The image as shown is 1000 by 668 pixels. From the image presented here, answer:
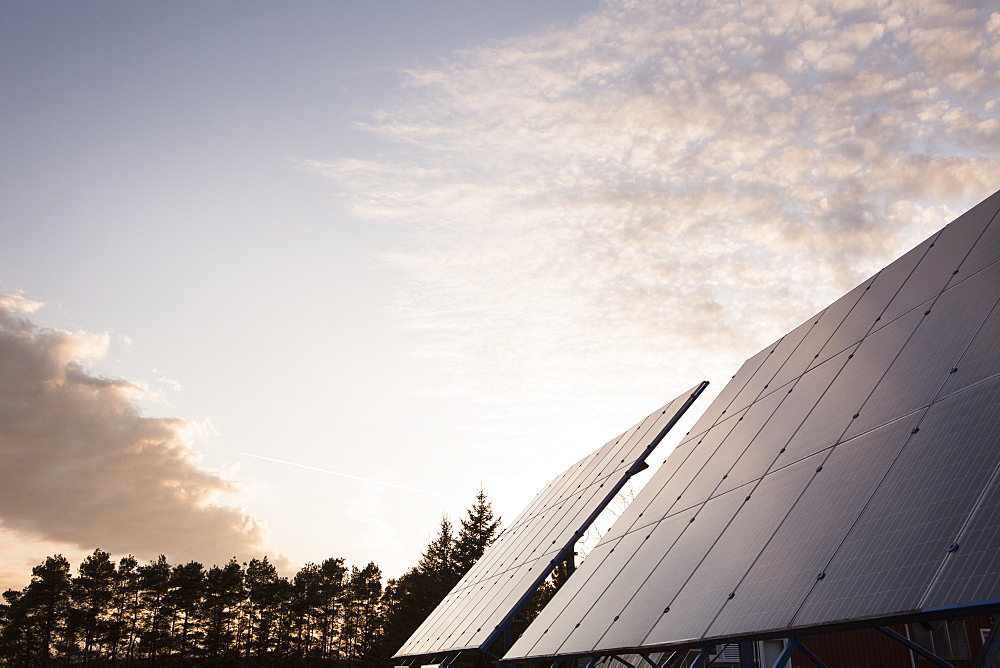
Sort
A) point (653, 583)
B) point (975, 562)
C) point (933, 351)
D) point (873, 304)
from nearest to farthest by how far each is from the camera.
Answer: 1. point (975, 562)
2. point (933, 351)
3. point (653, 583)
4. point (873, 304)

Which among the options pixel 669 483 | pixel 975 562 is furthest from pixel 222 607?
pixel 975 562

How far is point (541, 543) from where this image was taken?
19000 millimetres

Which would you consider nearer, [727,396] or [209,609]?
[727,396]

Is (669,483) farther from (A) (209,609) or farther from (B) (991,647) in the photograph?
(A) (209,609)

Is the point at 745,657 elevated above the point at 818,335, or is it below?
below

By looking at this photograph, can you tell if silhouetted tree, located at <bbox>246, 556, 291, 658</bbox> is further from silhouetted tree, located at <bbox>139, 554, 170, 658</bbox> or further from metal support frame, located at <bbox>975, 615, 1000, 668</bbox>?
metal support frame, located at <bbox>975, 615, 1000, 668</bbox>

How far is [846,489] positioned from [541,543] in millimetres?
12848

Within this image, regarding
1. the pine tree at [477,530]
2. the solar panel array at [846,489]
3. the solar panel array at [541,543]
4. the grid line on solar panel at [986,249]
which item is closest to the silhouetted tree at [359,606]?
the pine tree at [477,530]

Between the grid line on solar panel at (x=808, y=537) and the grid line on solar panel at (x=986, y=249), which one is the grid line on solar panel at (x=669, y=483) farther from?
the grid line on solar panel at (x=986, y=249)

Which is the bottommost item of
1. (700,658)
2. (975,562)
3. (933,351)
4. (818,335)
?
(700,658)

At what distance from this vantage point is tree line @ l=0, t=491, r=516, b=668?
7200 centimetres

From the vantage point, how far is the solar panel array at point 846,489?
17.0 feet

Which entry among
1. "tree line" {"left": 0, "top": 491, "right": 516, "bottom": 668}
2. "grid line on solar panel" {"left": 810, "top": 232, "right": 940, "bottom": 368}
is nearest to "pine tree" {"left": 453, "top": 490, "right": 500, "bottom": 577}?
"tree line" {"left": 0, "top": 491, "right": 516, "bottom": 668}

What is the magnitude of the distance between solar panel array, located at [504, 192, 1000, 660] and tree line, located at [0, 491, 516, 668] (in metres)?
55.2
